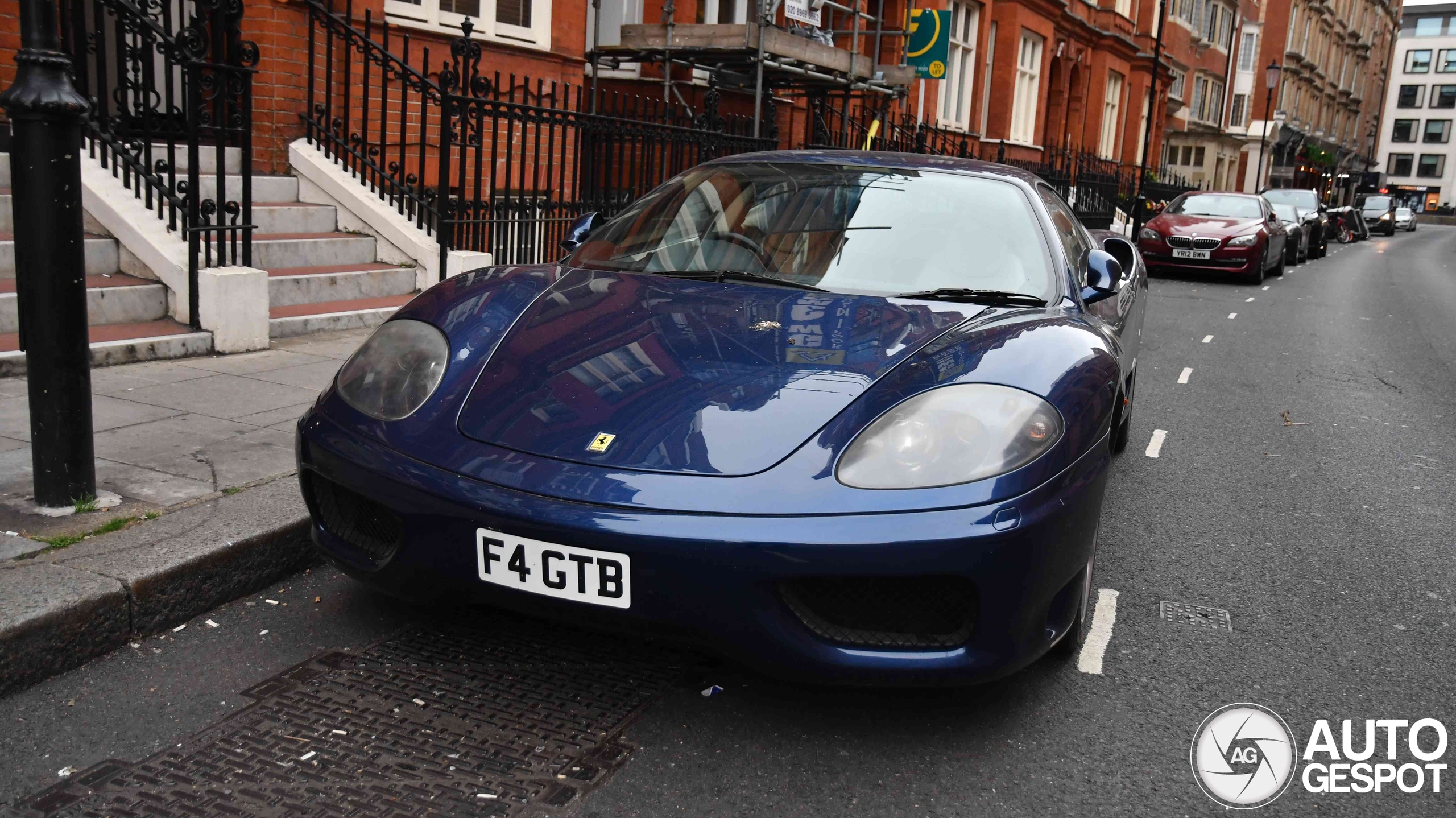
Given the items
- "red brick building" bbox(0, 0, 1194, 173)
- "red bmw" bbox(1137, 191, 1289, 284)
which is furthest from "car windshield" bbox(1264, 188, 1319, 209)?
"red bmw" bbox(1137, 191, 1289, 284)

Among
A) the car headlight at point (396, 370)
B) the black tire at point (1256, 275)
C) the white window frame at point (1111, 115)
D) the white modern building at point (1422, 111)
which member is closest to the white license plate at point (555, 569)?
the car headlight at point (396, 370)

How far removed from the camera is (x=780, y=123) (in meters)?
17.3

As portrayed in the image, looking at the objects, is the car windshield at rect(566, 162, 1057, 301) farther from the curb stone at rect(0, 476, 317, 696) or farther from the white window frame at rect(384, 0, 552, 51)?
the white window frame at rect(384, 0, 552, 51)

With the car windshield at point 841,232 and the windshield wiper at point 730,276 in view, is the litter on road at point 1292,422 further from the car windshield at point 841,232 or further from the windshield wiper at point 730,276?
the windshield wiper at point 730,276

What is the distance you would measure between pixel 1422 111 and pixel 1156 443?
439 ft

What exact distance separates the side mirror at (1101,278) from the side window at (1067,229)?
0.21 ft

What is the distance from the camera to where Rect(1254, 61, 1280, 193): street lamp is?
41531 millimetres

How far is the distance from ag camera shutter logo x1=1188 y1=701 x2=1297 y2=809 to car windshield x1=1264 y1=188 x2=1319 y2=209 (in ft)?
81.7

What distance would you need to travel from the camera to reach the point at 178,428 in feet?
15.4

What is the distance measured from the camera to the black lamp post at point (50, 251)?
336 cm

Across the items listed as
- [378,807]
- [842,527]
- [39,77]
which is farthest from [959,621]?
[39,77]

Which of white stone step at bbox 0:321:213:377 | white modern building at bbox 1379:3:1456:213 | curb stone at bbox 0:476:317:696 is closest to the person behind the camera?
curb stone at bbox 0:476:317:696

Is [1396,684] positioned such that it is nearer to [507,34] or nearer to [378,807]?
[378,807]

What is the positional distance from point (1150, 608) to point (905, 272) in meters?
1.37
